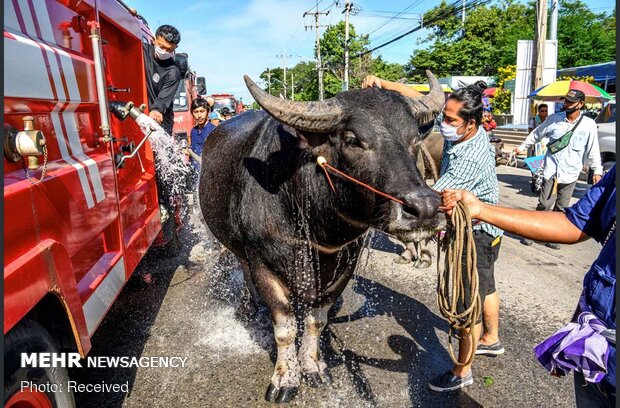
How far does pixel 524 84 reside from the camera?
13969 mm

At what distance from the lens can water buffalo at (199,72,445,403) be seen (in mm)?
2320

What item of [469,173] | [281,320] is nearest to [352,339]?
[281,320]

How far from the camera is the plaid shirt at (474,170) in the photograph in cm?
297

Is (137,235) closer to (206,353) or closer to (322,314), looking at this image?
(206,353)

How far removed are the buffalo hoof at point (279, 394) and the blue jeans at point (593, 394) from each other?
1761mm

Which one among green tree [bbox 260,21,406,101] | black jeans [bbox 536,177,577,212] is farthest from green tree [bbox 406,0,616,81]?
black jeans [bbox 536,177,577,212]

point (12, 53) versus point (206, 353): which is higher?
point (12, 53)

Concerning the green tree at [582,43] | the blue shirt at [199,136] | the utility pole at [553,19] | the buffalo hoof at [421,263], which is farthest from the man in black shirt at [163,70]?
the green tree at [582,43]

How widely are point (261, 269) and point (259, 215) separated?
0.41m

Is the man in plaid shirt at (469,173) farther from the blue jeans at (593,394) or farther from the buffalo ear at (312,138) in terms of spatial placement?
the blue jeans at (593,394)

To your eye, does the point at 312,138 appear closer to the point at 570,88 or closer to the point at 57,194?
the point at 57,194

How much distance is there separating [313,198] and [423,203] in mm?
888

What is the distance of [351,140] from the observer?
2.47 m

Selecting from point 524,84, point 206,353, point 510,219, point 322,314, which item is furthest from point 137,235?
point 524,84
